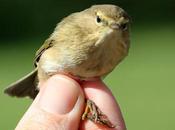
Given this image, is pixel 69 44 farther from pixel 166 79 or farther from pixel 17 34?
pixel 17 34

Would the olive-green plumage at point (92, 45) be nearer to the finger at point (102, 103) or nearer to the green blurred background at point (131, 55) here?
the finger at point (102, 103)

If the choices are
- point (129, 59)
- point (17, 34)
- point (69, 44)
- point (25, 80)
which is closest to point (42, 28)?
point (17, 34)

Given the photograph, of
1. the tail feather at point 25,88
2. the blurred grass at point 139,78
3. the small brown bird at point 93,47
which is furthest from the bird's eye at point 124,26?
the blurred grass at point 139,78

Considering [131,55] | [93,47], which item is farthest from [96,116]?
[131,55]

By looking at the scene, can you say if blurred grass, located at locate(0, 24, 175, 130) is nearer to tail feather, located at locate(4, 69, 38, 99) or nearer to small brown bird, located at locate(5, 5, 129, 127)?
tail feather, located at locate(4, 69, 38, 99)

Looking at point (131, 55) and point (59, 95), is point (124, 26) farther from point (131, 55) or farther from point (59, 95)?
point (131, 55)

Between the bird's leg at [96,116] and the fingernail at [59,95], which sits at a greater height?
the fingernail at [59,95]

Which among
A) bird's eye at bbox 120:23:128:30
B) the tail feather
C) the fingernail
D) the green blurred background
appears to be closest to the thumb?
the fingernail
